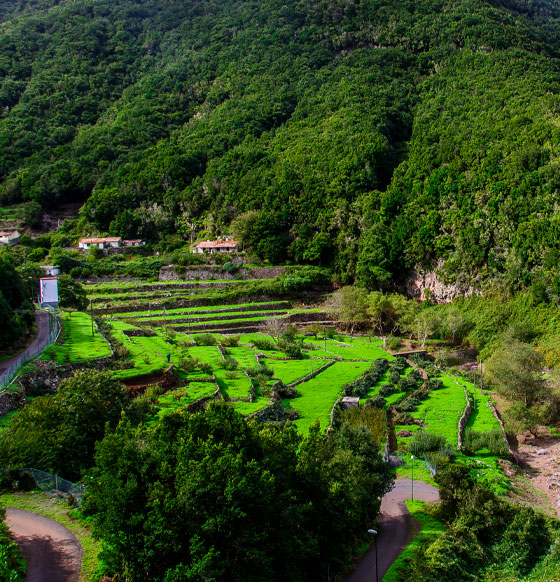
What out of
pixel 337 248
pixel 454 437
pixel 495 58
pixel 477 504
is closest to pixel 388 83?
pixel 495 58

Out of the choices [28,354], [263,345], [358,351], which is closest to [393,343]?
[358,351]

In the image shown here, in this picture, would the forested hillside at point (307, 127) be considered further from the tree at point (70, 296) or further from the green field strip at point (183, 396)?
the green field strip at point (183, 396)

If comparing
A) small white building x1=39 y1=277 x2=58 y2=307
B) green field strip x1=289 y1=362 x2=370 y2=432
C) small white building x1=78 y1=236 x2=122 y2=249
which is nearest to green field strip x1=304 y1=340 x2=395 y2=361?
green field strip x1=289 y1=362 x2=370 y2=432

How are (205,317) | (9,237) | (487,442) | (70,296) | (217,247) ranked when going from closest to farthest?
1. (487,442)
2. (70,296)
3. (205,317)
4. (217,247)
5. (9,237)

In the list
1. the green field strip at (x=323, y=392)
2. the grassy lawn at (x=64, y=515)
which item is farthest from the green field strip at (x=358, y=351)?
the grassy lawn at (x=64, y=515)

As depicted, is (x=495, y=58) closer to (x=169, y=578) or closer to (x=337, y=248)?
(x=337, y=248)

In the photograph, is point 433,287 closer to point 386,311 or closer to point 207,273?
point 386,311

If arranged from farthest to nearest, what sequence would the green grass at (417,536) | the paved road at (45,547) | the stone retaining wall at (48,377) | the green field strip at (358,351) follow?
1. the green field strip at (358,351)
2. the stone retaining wall at (48,377)
3. the green grass at (417,536)
4. the paved road at (45,547)
